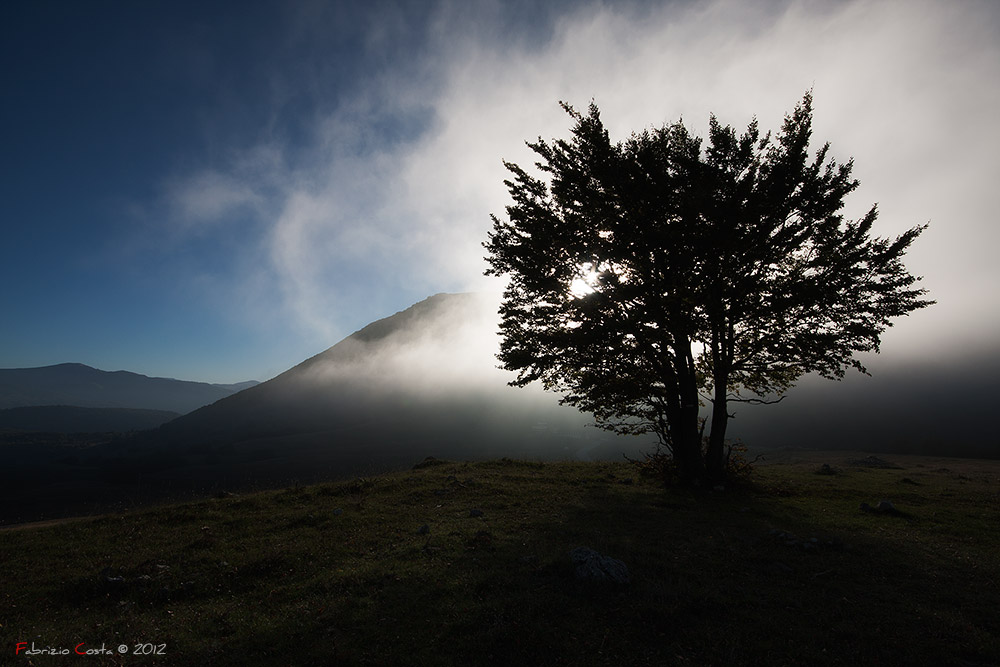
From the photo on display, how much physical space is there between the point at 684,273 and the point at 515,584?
46.6 ft

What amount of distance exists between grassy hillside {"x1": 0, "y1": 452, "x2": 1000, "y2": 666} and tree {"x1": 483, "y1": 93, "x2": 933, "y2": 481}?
218 inches

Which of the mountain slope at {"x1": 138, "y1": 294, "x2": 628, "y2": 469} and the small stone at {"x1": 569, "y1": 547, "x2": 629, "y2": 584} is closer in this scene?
the small stone at {"x1": 569, "y1": 547, "x2": 629, "y2": 584}

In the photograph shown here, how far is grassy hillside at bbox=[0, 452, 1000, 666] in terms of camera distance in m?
6.59

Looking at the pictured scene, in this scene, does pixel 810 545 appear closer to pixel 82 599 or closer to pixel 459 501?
pixel 459 501

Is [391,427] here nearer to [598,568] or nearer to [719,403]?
[719,403]

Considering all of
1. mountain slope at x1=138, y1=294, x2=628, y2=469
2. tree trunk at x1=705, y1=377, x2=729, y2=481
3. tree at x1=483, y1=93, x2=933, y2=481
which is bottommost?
mountain slope at x1=138, y1=294, x2=628, y2=469

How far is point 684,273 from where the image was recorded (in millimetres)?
17703

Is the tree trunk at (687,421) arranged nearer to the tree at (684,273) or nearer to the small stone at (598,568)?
the tree at (684,273)

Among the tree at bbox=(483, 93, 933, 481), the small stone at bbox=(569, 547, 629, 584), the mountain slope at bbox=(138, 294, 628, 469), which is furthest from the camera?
the mountain slope at bbox=(138, 294, 628, 469)

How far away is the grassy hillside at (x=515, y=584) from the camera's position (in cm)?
659

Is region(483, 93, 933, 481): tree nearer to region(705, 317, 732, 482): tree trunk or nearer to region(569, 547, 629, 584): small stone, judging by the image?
region(705, 317, 732, 482): tree trunk

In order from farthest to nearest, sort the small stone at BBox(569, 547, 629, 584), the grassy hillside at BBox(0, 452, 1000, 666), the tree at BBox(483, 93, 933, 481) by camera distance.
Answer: the tree at BBox(483, 93, 933, 481) → the small stone at BBox(569, 547, 629, 584) → the grassy hillside at BBox(0, 452, 1000, 666)

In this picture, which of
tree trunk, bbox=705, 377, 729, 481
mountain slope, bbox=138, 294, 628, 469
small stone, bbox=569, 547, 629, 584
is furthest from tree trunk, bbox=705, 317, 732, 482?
mountain slope, bbox=138, 294, 628, 469

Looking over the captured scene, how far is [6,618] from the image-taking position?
336 inches
